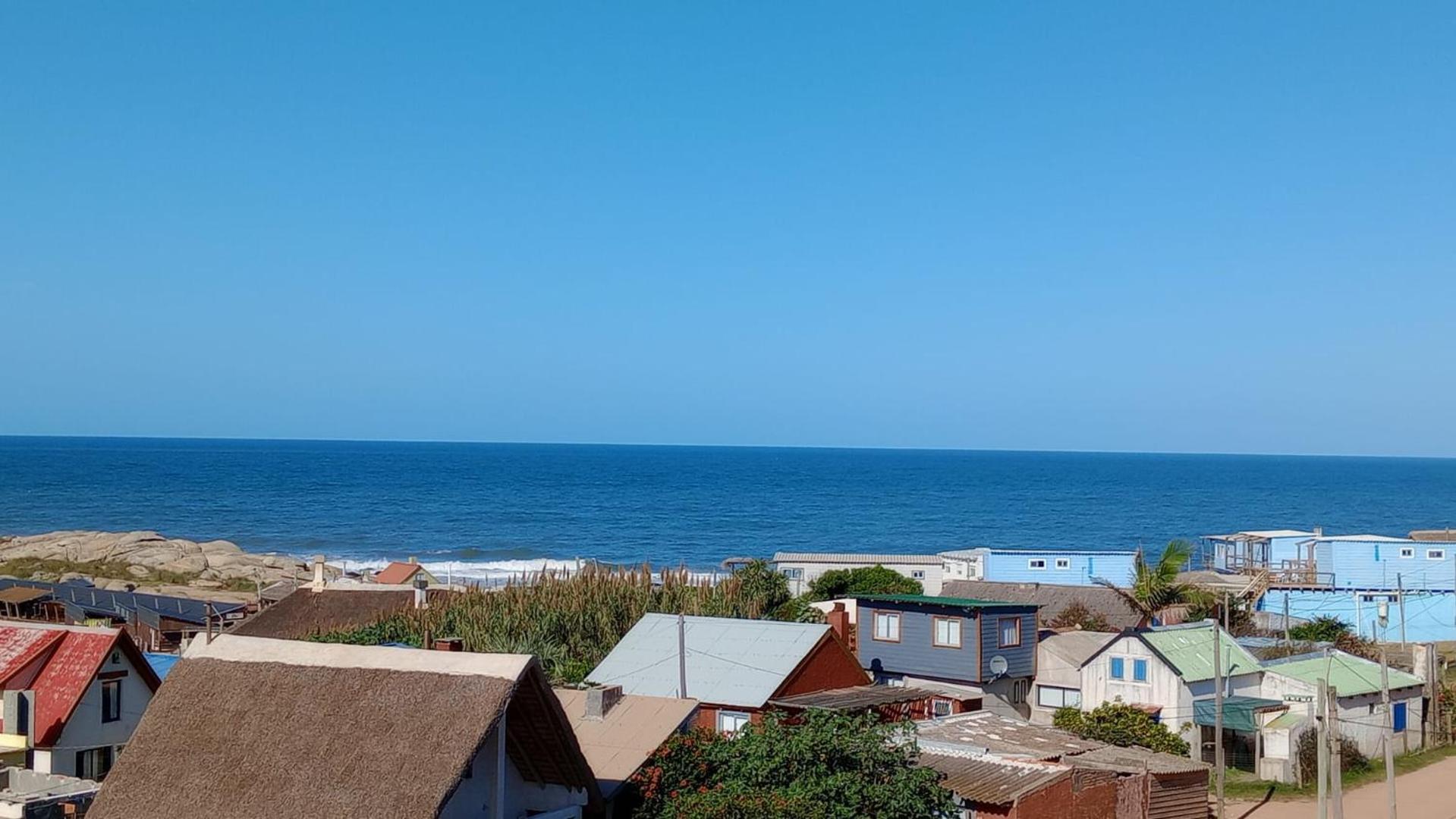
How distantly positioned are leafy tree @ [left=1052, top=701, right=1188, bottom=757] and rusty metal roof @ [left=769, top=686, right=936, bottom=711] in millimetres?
4407

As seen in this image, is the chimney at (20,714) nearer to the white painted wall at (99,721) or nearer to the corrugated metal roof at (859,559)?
the white painted wall at (99,721)

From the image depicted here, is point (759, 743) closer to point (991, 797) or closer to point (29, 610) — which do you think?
point (991, 797)

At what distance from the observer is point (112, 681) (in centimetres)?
2594

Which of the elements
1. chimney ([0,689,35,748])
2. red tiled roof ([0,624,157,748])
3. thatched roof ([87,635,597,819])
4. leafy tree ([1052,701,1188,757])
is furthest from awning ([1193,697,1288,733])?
chimney ([0,689,35,748])

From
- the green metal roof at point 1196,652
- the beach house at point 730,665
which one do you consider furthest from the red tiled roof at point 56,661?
the green metal roof at point 1196,652

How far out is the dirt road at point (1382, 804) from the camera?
3052 centimetres

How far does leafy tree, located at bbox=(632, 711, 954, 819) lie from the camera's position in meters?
21.7

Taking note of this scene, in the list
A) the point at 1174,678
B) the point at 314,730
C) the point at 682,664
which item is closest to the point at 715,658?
the point at 682,664

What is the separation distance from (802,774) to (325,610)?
1106 inches

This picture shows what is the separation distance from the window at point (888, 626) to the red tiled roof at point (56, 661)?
22.0 metres

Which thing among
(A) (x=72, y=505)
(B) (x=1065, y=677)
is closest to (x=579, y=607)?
(B) (x=1065, y=677)

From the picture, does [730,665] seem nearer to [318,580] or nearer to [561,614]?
[561,614]

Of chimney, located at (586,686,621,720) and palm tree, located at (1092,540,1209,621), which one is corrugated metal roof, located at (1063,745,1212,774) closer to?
chimney, located at (586,686,621,720)

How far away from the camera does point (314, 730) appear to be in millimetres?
15062
